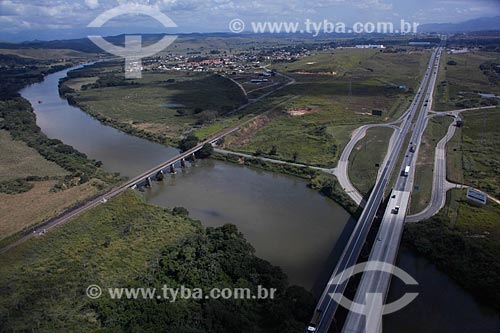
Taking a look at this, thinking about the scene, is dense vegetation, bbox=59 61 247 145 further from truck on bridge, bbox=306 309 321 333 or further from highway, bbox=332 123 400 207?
truck on bridge, bbox=306 309 321 333

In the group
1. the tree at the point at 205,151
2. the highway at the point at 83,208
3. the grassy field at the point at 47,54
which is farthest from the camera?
the grassy field at the point at 47,54

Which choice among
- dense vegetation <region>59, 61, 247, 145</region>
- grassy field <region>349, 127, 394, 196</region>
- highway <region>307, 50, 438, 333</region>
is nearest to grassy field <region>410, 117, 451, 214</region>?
highway <region>307, 50, 438, 333</region>

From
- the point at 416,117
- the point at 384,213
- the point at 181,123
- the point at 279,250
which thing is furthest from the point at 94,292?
the point at 416,117

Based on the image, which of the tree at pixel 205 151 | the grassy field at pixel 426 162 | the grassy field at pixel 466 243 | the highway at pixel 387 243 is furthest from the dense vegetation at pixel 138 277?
the tree at pixel 205 151

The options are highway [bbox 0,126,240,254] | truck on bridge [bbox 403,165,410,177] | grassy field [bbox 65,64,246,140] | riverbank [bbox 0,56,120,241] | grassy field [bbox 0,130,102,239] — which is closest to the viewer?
highway [bbox 0,126,240,254]

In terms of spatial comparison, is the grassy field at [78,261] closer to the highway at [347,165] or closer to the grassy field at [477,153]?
the highway at [347,165]

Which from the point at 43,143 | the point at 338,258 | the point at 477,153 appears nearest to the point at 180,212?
the point at 338,258

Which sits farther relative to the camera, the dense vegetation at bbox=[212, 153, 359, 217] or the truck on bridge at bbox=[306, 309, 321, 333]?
the dense vegetation at bbox=[212, 153, 359, 217]
